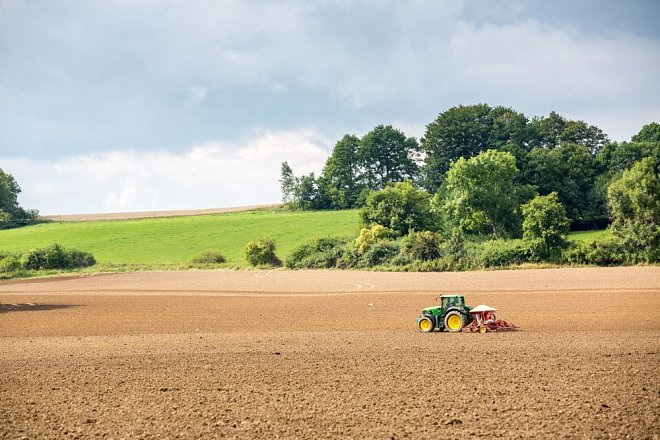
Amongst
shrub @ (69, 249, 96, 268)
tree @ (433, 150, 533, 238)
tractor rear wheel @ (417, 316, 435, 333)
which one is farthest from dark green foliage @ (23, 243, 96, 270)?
tractor rear wheel @ (417, 316, 435, 333)

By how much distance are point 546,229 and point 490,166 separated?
1964 centimetres

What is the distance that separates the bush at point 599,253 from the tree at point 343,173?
73.5 meters

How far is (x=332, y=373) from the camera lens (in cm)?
1562

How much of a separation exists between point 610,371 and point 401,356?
5656 mm

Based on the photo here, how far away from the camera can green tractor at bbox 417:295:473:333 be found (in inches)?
904

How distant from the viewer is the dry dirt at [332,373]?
11.3 metres

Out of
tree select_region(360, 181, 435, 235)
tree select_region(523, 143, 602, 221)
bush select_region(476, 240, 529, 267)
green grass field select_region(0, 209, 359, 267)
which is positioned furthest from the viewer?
tree select_region(523, 143, 602, 221)

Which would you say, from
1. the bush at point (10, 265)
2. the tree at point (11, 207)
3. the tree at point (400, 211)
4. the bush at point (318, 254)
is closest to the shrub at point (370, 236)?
the tree at point (400, 211)

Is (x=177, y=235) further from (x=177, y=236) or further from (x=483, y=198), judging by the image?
(x=483, y=198)

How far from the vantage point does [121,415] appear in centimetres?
1241

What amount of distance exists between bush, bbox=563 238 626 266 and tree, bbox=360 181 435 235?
68.4 feet

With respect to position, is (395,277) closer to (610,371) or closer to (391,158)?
(610,371)

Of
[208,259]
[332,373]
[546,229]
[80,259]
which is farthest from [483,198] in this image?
[332,373]

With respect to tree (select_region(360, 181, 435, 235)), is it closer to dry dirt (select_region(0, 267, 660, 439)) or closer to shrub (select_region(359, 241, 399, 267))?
shrub (select_region(359, 241, 399, 267))
